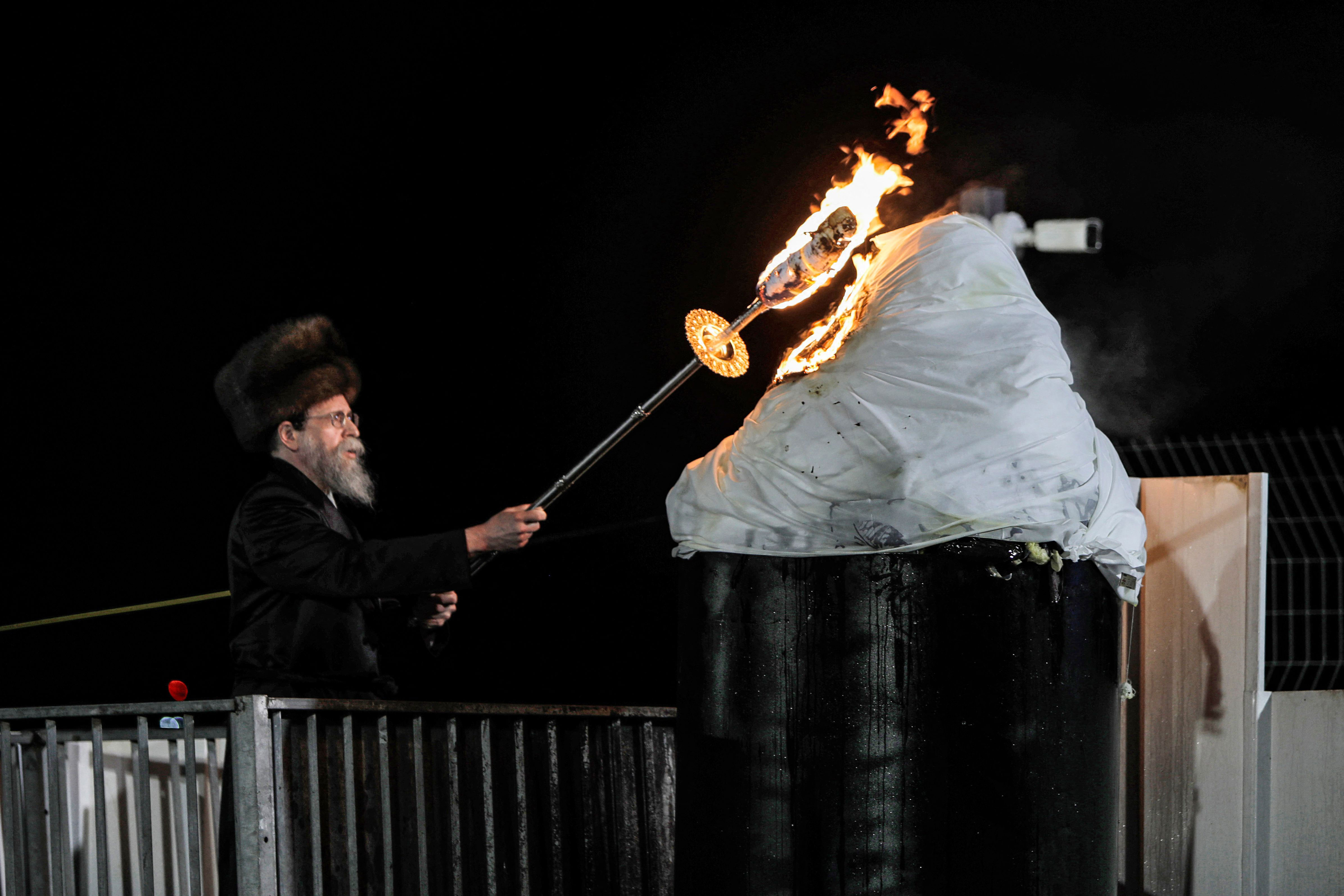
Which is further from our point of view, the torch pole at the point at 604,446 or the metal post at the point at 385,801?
the torch pole at the point at 604,446

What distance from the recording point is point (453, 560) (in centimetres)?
324

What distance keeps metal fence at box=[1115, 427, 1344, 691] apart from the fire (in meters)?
1.41

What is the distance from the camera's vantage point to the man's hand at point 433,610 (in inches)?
149

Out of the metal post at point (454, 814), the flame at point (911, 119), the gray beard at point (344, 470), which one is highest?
the flame at point (911, 119)

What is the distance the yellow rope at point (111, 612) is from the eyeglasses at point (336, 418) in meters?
0.63

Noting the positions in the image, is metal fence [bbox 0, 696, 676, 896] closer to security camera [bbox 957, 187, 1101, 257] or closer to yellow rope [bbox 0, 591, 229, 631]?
yellow rope [bbox 0, 591, 229, 631]

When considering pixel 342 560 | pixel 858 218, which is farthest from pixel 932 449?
pixel 342 560

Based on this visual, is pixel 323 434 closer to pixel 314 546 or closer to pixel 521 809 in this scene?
pixel 314 546

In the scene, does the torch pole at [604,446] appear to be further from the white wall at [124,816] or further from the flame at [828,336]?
the white wall at [124,816]

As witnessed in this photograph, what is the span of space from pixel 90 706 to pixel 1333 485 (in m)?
5.38

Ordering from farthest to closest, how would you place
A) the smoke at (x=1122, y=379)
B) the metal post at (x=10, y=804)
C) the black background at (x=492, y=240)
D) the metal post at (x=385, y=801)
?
the smoke at (x=1122, y=379) → the black background at (x=492, y=240) → the metal post at (x=10, y=804) → the metal post at (x=385, y=801)

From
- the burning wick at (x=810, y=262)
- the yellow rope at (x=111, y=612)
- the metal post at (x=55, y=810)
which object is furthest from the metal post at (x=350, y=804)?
the burning wick at (x=810, y=262)

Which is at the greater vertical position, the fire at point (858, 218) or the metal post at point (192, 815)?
the fire at point (858, 218)

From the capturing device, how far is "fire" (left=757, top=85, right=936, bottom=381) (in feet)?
8.38
